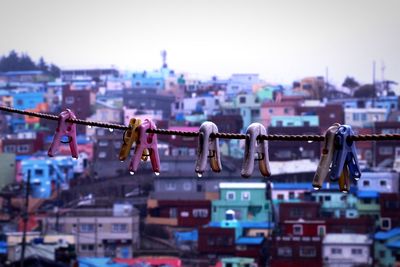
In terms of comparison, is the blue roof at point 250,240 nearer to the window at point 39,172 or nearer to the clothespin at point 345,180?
the window at point 39,172

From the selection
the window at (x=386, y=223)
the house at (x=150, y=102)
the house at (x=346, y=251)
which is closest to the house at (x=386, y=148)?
the window at (x=386, y=223)

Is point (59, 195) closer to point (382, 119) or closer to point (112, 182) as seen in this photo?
point (112, 182)

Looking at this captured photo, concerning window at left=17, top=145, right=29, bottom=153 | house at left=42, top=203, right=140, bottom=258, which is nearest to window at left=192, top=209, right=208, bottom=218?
house at left=42, top=203, right=140, bottom=258

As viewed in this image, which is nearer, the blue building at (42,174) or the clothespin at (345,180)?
the clothespin at (345,180)

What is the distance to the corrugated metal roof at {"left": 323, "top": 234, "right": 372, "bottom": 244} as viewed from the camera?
25.9 m

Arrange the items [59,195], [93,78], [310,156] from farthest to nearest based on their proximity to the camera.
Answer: [93,78], [310,156], [59,195]

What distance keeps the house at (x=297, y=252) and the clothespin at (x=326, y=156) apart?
22.5 m

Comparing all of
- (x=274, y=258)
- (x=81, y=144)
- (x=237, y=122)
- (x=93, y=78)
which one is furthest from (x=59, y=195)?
(x=93, y=78)

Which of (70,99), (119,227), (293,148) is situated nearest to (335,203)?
(119,227)

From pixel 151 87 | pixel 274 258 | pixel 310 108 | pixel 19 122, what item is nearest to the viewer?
pixel 274 258

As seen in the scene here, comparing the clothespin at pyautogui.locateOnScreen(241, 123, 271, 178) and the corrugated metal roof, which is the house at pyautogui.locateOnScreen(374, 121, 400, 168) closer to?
the corrugated metal roof

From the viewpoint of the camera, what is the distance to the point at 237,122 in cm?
3912

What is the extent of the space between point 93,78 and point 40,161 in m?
30.5

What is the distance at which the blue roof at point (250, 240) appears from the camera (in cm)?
2638
